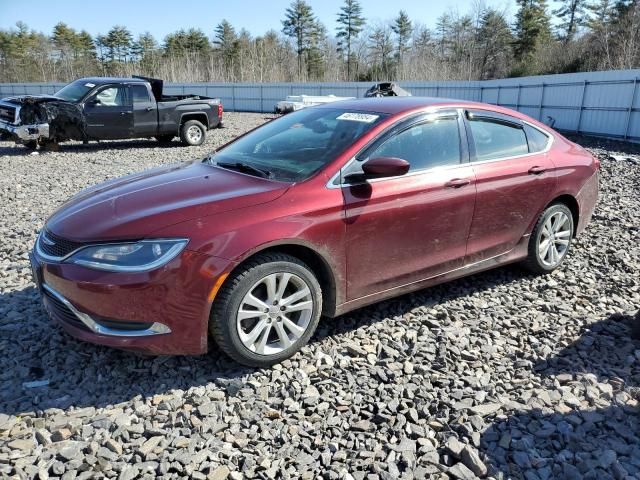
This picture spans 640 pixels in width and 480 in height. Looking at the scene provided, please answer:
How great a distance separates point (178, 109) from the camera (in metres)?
13.9

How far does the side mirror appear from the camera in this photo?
3.27 meters

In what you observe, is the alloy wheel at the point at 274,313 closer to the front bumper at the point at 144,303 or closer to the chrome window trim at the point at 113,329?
the front bumper at the point at 144,303

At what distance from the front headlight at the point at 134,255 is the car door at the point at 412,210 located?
45.0 inches

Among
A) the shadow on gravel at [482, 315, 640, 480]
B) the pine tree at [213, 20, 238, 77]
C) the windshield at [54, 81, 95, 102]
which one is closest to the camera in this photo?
the shadow on gravel at [482, 315, 640, 480]

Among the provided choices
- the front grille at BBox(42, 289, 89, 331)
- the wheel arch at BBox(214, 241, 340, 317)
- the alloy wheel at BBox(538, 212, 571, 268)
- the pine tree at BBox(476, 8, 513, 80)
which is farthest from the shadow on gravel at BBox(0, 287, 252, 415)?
the pine tree at BBox(476, 8, 513, 80)

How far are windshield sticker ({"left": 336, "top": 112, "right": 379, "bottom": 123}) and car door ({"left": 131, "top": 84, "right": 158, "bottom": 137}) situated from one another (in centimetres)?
1064

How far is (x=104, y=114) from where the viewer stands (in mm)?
12508

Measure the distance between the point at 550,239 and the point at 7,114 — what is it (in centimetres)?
1199

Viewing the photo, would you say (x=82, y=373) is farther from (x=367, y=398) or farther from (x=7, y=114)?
(x=7, y=114)

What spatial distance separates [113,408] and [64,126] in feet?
36.2

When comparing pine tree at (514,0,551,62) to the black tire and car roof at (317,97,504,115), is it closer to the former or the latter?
the black tire

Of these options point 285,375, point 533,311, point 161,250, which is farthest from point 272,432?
point 533,311

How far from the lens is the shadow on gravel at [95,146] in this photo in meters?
12.4

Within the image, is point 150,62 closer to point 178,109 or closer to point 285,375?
point 178,109
